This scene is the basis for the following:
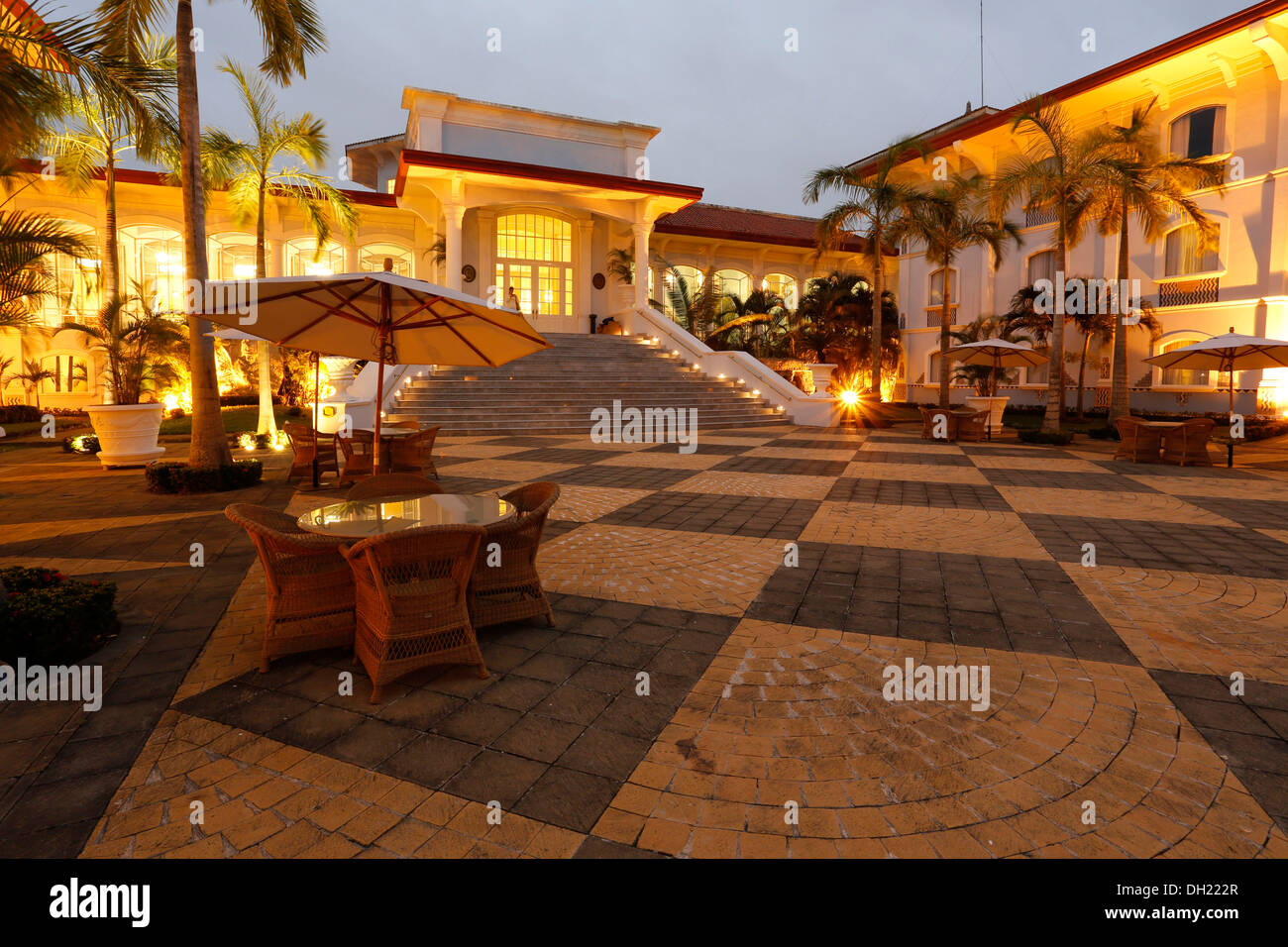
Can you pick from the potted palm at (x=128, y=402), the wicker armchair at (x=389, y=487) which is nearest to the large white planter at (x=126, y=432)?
the potted palm at (x=128, y=402)

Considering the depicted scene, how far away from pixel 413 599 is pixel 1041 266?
30.6 meters

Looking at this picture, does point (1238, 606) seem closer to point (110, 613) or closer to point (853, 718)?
point (853, 718)

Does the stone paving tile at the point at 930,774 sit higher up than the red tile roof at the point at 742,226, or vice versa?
the red tile roof at the point at 742,226

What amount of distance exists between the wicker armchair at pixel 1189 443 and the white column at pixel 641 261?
54.8ft

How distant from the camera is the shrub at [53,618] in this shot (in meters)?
3.90

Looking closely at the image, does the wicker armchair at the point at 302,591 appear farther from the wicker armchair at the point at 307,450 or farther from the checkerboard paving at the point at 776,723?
the wicker armchair at the point at 307,450

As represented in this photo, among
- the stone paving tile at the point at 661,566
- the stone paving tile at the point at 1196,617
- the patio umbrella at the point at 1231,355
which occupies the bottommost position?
the stone paving tile at the point at 1196,617

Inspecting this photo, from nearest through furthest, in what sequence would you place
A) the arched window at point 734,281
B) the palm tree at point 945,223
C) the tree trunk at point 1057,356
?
the tree trunk at point 1057,356 → the palm tree at point 945,223 → the arched window at point 734,281

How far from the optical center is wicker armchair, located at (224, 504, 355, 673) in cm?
373

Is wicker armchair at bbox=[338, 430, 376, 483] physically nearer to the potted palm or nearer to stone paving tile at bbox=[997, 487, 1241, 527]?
the potted palm

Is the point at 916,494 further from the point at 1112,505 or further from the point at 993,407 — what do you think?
the point at 993,407

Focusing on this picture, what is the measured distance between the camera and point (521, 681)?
12.1ft

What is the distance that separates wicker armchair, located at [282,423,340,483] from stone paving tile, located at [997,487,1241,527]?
9.89 meters
